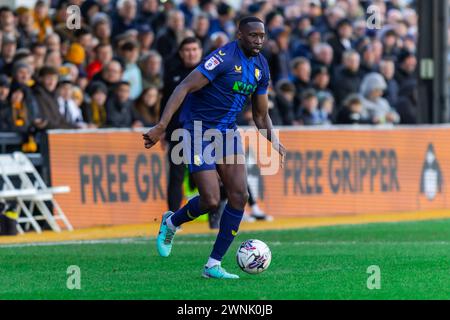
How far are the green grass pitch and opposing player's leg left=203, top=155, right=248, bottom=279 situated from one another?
0.98 ft

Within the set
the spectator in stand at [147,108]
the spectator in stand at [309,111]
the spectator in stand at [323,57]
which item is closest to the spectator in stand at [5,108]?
the spectator in stand at [147,108]

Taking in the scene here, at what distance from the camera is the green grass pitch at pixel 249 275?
1063 cm

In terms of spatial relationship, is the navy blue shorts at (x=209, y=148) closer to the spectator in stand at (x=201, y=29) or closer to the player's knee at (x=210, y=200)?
the player's knee at (x=210, y=200)

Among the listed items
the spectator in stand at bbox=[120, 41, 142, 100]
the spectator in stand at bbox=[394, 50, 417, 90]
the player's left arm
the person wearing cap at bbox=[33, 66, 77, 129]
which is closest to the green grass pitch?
the player's left arm

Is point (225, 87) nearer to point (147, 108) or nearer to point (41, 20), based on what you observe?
point (147, 108)

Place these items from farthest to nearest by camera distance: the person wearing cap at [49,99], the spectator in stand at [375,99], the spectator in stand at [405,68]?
1. the spectator in stand at [405,68]
2. the spectator in stand at [375,99]
3. the person wearing cap at [49,99]

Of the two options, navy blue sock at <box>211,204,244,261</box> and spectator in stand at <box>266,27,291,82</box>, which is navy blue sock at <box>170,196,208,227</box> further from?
spectator in stand at <box>266,27,291,82</box>

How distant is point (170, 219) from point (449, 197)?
426 inches

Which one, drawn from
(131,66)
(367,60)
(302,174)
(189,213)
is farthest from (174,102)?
(367,60)

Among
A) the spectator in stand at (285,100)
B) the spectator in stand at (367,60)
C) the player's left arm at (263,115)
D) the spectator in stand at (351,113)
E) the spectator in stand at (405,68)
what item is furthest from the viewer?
the spectator in stand at (405,68)

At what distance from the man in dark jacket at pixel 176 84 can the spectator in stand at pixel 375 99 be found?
6623 mm

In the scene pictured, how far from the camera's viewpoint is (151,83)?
21594 millimetres

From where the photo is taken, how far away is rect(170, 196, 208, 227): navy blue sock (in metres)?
12.4
